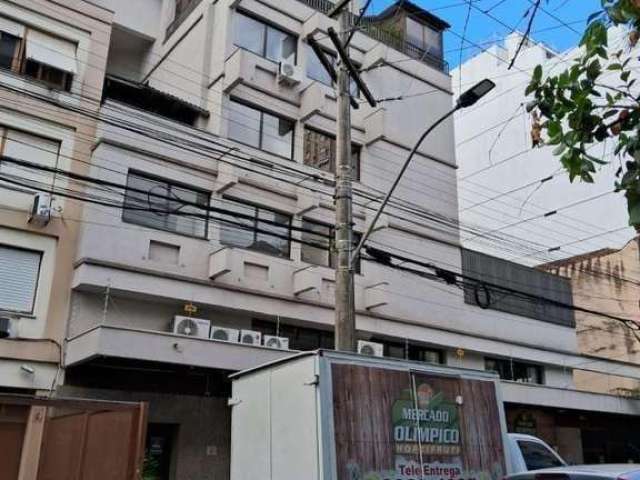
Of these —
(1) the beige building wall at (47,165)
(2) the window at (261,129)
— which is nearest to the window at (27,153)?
(1) the beige building wall at (47,165)

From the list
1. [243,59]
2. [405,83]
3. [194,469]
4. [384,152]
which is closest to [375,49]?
[405,83]

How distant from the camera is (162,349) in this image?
13922 mm

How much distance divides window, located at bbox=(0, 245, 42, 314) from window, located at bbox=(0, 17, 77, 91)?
4354 mm

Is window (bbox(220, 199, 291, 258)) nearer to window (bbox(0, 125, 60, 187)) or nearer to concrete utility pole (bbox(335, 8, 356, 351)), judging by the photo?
window (bbox(0, 125, 60, 187))

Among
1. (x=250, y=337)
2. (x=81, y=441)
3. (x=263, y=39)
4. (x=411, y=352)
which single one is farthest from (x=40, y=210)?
(x=411, y=352)

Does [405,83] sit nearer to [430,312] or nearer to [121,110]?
[430,312]

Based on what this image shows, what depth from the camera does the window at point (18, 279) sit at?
47.0 ft

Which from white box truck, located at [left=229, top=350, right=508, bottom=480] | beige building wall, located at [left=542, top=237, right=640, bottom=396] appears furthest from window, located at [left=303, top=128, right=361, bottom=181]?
beige building wall, located at [left=542, top=237, right=640, bottom=396]

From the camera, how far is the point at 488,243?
30766mm

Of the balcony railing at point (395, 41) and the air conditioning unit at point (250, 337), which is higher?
the balcony railing at point (395, 41)

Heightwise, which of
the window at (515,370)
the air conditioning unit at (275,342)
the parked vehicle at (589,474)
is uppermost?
the window at (515,370)

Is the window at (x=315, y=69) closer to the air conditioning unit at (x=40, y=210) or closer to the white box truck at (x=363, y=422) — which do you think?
the air conditioning unit at (x=40, y=210)

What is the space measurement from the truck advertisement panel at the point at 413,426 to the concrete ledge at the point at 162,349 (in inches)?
198

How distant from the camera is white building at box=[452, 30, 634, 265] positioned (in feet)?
101
